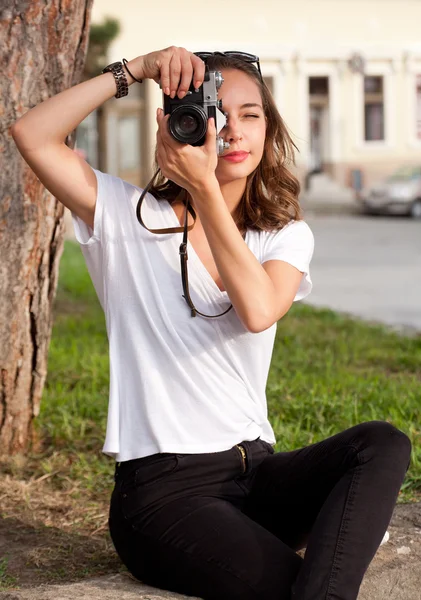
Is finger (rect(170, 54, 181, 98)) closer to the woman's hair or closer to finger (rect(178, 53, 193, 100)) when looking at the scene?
finger (rect(178, 53, 193, 100))

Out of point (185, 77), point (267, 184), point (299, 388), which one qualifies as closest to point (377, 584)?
point (267, 184)

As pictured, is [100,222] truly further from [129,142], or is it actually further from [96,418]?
[129,142]

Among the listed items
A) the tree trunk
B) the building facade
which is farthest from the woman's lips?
the building facade

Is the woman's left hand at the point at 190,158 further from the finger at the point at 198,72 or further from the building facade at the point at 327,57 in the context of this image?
the building facade at the point at 327,57

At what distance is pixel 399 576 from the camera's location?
8.39 feet

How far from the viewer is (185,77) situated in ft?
7.37

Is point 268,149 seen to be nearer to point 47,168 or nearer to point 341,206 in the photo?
point 47,168

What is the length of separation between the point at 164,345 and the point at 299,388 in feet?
7.55

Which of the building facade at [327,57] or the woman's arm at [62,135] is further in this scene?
the building facade at [327,57]

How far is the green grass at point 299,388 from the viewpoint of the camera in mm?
3789

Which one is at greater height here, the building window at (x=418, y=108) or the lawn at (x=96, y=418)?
the building window at (x=418, y=108)

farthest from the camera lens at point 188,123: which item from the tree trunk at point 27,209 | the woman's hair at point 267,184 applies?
the tree trunk at point 27,209

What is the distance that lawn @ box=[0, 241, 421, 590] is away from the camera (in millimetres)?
3039

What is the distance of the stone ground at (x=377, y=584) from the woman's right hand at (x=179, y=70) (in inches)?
47.2
